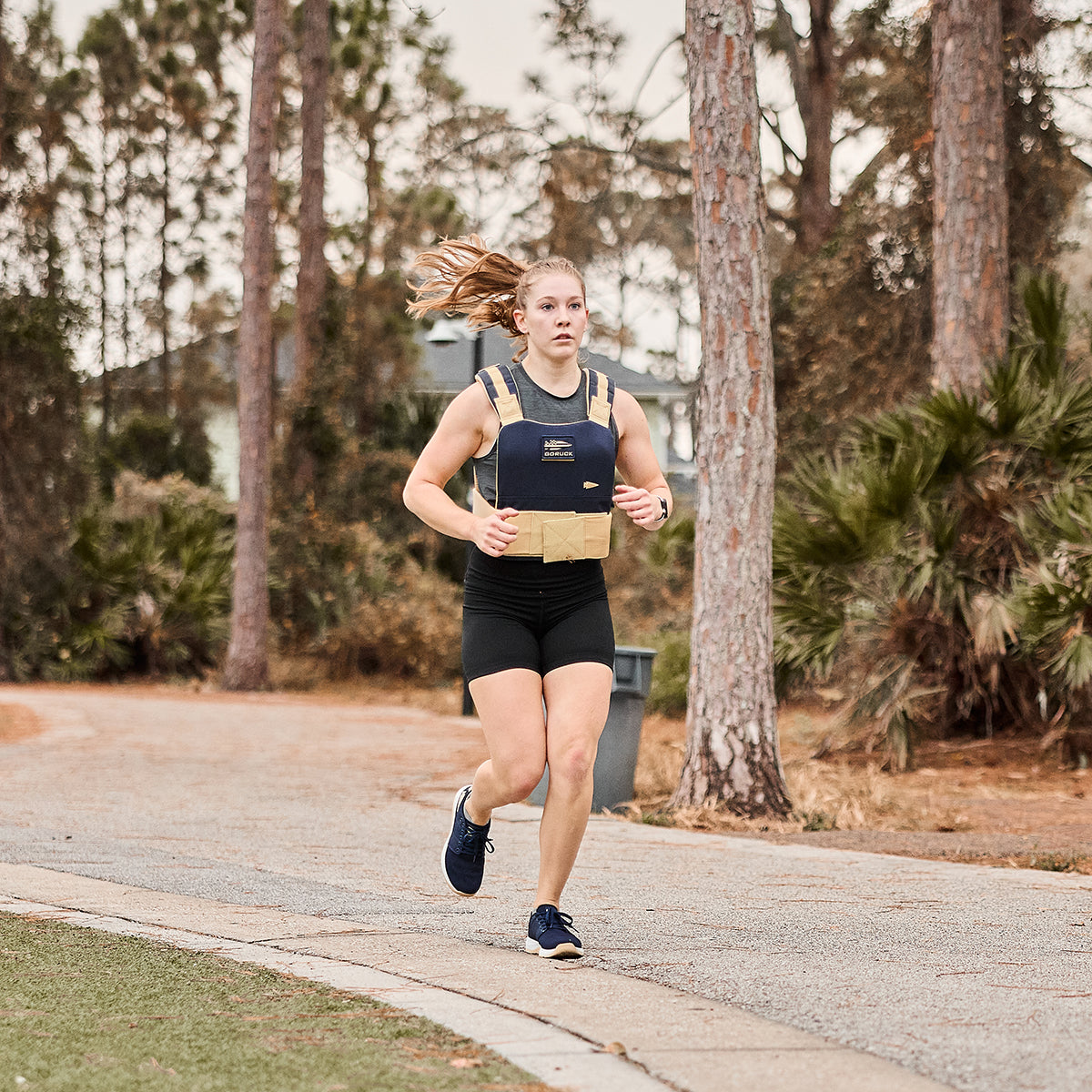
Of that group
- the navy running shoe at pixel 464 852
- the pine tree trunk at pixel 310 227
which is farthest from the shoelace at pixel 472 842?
the pine tree trunk at pixel 310 227

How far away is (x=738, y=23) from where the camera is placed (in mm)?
8859

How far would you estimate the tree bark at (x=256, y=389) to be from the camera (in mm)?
21656

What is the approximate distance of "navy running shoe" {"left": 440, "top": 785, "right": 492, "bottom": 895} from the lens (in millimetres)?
4930

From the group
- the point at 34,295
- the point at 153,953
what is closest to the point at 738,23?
the point at 153,953

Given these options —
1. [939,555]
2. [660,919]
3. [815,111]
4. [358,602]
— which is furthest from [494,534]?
[815,111]

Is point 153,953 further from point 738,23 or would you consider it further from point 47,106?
point 47,106

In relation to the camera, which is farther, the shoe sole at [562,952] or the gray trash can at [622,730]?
the gray trash can at [622,730]

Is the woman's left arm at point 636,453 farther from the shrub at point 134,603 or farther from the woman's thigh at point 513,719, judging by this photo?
the shrub at point 134,603

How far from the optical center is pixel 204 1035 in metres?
Answer: 3.52

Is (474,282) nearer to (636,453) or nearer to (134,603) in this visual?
(636,453)

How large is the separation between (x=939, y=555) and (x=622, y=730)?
3.51m

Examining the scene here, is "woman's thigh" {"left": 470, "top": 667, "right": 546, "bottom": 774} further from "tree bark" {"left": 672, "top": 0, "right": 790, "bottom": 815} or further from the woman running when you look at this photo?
"tree bark" {"left": 672, "top": 0, "right": 790, "bottom": 815}

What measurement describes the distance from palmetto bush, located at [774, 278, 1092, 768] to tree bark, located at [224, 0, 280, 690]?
11862 millimetres

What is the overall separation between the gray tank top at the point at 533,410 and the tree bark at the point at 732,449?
4.19 metres
